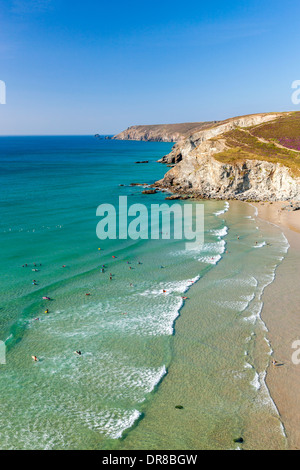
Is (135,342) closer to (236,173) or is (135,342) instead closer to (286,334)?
(286,334)

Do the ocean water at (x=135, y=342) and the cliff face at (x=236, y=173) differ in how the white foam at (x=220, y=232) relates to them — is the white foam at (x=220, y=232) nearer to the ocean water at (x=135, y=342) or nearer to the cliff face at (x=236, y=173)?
the ocean water at (x=135, y=342)

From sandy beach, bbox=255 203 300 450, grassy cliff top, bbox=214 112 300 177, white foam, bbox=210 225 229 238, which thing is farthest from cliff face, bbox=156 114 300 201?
sandy beach, bbox=255 203 300 450

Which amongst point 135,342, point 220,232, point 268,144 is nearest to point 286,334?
point 135,342

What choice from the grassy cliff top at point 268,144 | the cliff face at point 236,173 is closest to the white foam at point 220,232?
the cliff face at point 236,173

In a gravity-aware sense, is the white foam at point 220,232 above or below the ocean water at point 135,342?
above

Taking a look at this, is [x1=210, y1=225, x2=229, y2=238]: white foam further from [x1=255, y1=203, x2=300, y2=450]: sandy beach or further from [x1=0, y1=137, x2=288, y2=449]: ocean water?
[x1=255, y1=203, x2=300, y2=450]: sandy beach
